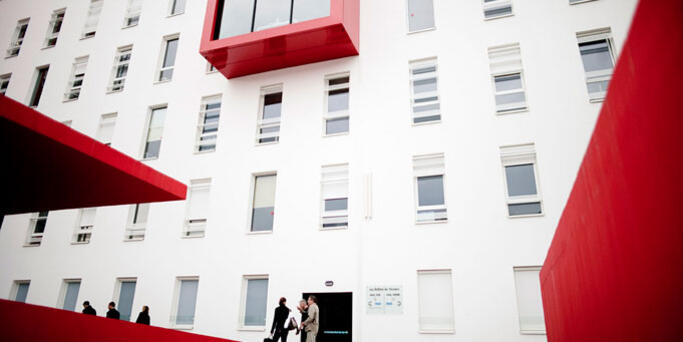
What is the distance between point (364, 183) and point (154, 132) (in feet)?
31.1

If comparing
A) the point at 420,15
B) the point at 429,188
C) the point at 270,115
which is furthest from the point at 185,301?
the point at 420,15

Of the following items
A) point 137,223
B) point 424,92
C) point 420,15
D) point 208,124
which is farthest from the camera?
point 208,124

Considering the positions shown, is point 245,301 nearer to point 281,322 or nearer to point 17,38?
point 281,322

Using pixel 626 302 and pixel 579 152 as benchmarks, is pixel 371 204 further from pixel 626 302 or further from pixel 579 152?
pixel 626 302

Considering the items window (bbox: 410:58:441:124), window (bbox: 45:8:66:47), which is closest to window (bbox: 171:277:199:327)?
window (bbox: 410:58:441:124)

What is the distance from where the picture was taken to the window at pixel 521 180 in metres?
12.3

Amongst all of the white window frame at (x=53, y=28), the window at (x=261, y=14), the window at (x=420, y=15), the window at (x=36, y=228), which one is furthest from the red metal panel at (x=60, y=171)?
the white window frame at (x=53, y=28)

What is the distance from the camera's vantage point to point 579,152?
12109 mm

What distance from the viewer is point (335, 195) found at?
14.4 metres

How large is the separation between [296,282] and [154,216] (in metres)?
6.23

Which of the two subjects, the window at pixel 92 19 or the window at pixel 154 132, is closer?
the window at pixel 154 132

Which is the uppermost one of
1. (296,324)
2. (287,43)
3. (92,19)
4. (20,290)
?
(92,19)

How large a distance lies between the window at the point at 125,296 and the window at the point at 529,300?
41.2 feet

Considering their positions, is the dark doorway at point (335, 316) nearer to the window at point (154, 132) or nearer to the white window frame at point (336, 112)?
the white window frame at point (336, 112)
